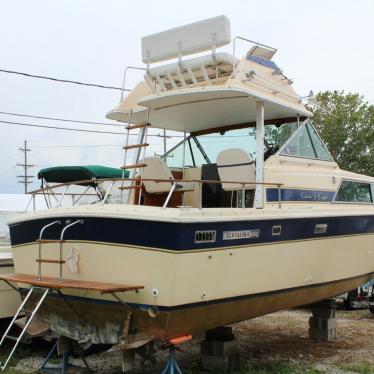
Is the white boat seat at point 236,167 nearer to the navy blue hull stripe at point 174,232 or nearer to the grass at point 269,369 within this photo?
the navy blue hull stripe at point 174,232

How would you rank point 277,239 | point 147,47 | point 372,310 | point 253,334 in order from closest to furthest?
point 277,239
point 147,47
point 253,334
point 372,310

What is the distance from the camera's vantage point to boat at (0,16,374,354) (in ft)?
16.5

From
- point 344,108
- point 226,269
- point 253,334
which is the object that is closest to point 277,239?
point 226,269

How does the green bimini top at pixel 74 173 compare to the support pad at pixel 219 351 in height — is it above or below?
above

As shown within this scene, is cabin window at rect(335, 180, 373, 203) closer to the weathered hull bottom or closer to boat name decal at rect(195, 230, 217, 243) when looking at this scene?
the weathered hull bottom

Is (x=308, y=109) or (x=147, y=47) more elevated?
(x=147, y=47)

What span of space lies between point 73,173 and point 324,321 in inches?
170

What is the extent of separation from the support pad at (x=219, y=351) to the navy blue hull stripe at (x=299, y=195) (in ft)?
5.69

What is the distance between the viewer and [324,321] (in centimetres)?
821

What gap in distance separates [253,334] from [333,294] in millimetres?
2052

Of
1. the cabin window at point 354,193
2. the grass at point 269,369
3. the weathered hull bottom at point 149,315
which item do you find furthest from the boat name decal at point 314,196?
the grass at point 269,369

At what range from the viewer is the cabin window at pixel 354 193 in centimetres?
745

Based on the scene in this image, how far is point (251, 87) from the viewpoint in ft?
20.2

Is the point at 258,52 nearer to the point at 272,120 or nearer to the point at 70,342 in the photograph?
the point at 272,120
